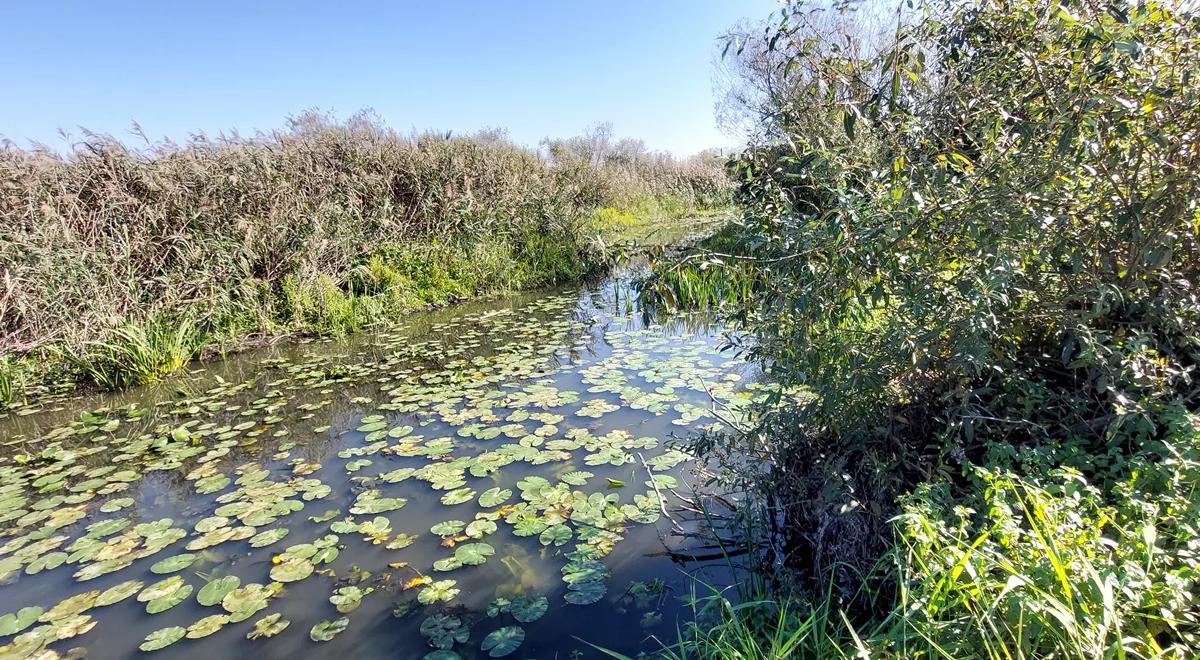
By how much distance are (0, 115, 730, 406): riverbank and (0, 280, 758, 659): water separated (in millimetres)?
620

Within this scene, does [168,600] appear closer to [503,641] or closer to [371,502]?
[371,502]

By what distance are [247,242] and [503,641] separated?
19.8 ft

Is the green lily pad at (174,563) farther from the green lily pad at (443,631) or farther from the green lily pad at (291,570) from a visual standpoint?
the green lily pad at (443,631)

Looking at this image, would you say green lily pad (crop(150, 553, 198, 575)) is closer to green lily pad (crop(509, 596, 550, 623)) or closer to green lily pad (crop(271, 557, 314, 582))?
green lily pad (crop(271, 557, 314, 582))

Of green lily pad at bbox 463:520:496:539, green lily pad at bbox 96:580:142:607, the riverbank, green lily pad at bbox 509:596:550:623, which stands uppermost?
the riverbank

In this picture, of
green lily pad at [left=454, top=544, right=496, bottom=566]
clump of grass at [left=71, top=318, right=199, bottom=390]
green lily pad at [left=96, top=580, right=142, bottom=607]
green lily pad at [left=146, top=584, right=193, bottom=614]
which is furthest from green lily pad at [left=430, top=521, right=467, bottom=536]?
clump of grass at [left=71, top=318, right=199, bottom=390]

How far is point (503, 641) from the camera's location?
2141mm

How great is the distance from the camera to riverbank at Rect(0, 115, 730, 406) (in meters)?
5.14

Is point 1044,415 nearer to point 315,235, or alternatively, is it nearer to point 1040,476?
point 1040,476

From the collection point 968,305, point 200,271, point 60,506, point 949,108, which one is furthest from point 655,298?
point 200,271

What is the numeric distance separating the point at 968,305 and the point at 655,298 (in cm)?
103

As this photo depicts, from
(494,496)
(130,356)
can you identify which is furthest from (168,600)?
(130,356)

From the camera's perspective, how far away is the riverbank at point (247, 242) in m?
5.14

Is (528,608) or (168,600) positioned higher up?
(168,600)
